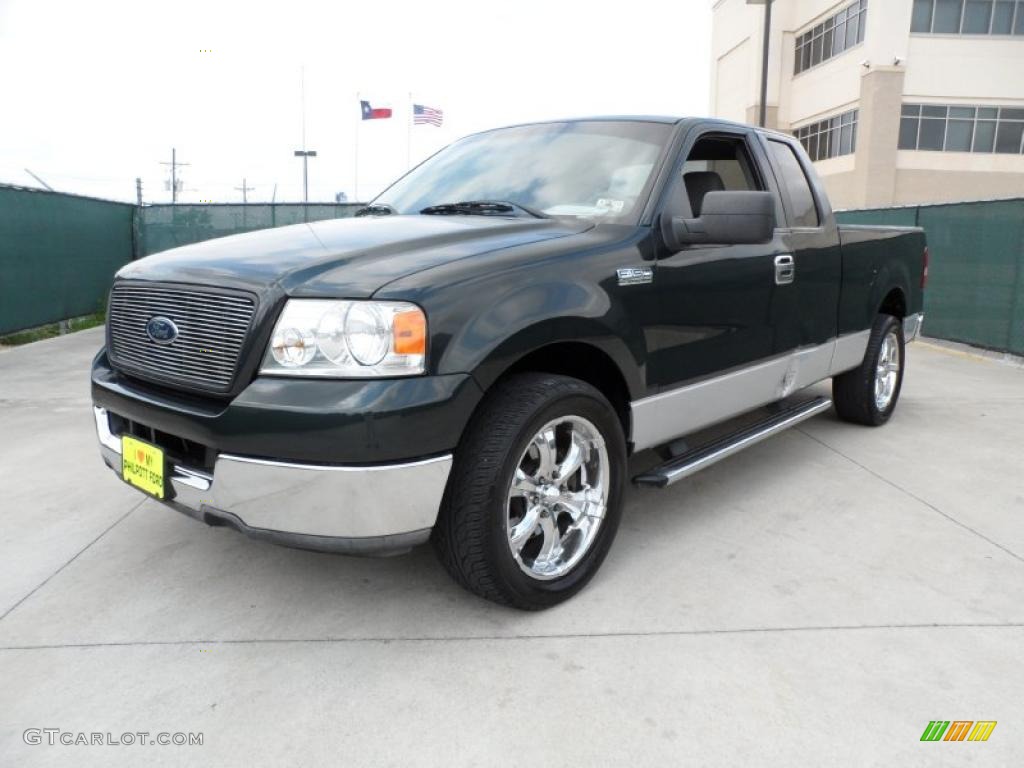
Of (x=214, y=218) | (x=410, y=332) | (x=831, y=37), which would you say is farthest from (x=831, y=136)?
(x=410, y=332)

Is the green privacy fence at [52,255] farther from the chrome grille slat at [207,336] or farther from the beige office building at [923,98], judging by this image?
the beige office building at [923,98]

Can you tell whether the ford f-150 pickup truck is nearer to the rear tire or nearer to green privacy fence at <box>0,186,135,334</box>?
the rear tire

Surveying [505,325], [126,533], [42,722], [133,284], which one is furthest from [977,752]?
[126,533]

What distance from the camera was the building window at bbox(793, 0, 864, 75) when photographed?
3075 cm

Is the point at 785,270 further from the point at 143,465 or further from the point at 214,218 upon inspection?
the point at 214,218

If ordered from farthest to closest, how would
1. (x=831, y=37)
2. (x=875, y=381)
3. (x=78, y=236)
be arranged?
(x=831, y=37) < (x=78, y=236) < (x=875, y=381)

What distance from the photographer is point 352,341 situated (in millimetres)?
2395

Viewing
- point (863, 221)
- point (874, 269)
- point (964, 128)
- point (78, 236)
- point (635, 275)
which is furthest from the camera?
point (964, 128)

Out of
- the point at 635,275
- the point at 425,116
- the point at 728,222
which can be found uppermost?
the point at 425,116

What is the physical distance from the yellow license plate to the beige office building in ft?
105

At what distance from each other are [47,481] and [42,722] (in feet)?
8.17

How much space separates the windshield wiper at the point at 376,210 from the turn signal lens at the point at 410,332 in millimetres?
1577

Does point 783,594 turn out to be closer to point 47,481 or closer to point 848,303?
point 848,303

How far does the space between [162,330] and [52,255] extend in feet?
31.2
